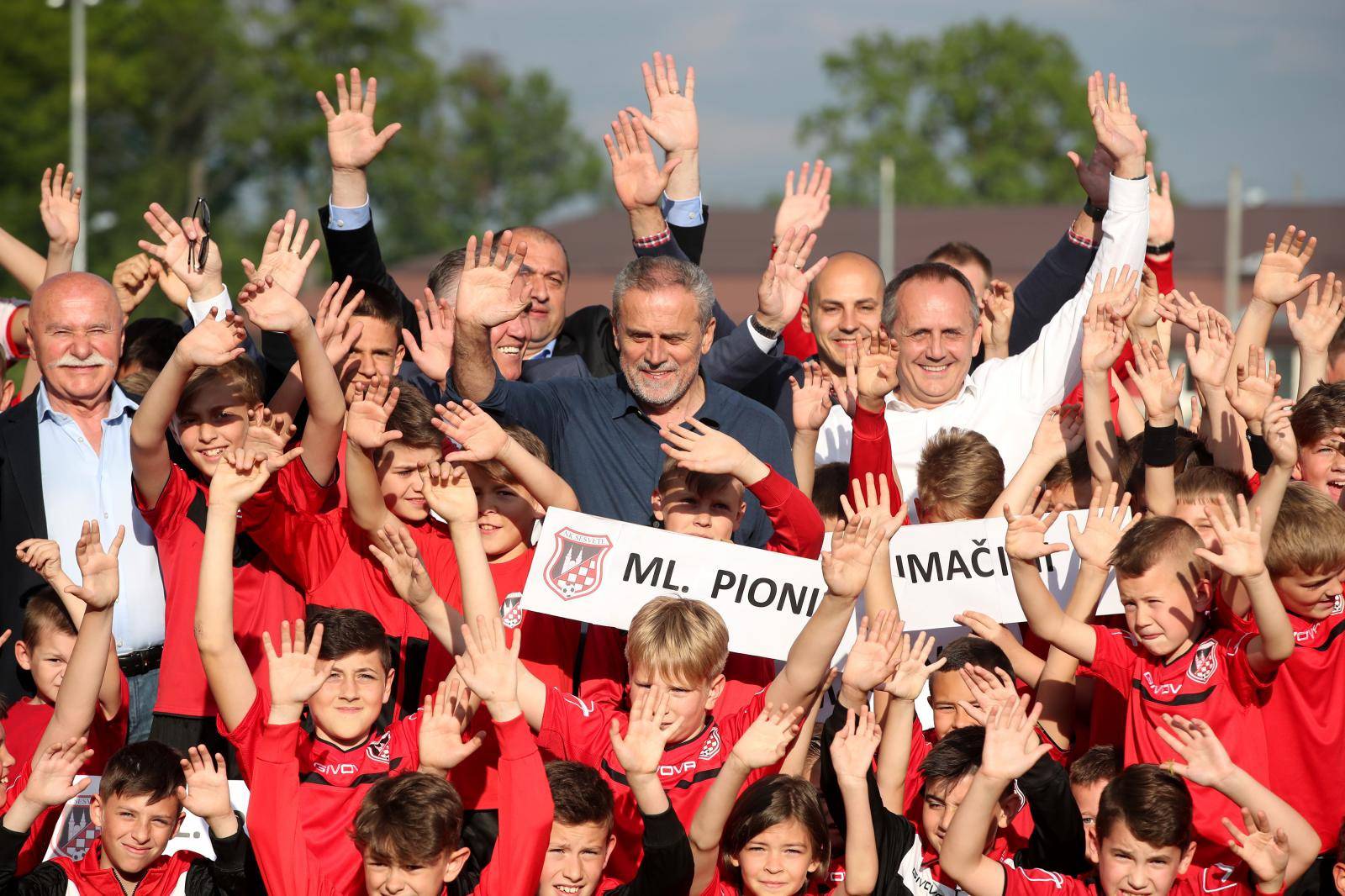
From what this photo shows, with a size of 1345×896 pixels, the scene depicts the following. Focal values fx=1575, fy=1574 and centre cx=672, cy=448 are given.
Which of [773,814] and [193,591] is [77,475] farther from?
[773,814]

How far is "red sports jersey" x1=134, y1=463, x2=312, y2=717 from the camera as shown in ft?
19.3

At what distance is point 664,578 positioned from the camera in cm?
566

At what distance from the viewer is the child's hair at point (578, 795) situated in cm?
508

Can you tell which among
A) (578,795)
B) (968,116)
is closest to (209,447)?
(578,795)

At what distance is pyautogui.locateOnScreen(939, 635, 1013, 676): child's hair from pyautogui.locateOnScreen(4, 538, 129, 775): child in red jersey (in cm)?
304

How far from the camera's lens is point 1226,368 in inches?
255

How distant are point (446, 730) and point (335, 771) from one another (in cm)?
47

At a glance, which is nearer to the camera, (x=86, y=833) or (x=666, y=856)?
(x=666, y=856)

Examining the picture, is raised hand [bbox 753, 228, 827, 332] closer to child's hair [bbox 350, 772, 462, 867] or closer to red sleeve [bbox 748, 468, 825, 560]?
red sleeve [bbox 748, 468, 825, 560]

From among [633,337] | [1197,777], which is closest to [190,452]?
[633,337]

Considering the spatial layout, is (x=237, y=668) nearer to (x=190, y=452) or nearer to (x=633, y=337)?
(x=190, y=452)

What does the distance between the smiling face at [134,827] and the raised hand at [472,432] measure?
5.01 ft

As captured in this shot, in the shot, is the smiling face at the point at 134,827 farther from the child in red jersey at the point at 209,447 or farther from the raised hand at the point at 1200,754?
the raised hand at the point at 1200,754

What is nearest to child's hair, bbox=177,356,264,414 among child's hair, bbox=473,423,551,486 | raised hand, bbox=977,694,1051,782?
child's hair, bbox=473,423,551,486
